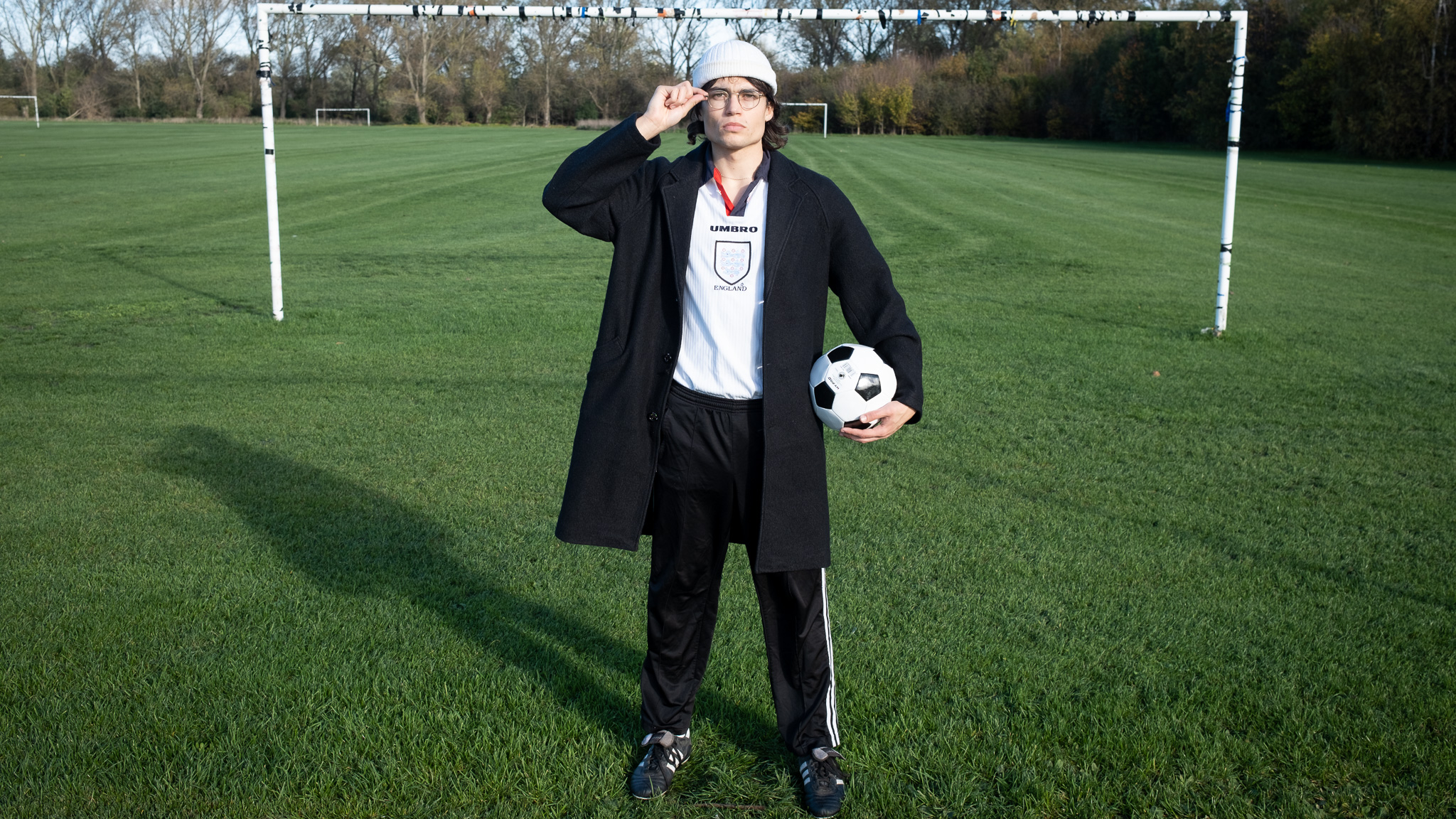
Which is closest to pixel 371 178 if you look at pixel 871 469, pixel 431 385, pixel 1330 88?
pixel 431 385

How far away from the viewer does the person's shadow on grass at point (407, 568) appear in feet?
11.5

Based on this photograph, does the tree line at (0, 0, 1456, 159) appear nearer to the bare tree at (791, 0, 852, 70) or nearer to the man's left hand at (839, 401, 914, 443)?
the bare tree at (791, 0, 852, 70)

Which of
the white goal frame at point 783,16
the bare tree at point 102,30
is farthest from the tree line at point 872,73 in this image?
the white goal frame at point 783,16

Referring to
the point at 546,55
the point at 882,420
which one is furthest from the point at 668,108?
the point at 546,55

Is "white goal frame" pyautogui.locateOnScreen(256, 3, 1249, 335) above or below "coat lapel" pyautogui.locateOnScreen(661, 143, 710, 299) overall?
above

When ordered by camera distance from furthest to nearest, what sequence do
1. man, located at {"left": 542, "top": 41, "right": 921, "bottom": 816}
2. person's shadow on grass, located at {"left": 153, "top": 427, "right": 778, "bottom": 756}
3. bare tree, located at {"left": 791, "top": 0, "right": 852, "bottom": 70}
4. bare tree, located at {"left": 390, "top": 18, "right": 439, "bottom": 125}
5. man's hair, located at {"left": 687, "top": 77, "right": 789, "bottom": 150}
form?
bare tree, located at {"left": 791, "top": 0, "right": 852, "bottom": 70}, bare tree, located at {"left": 390, "top": 18, "right": 439, "bottom": 125}, person's shadow on grass, located at {"left": 153, "top": 427, "right": 778, "bottom": 756}, man's hair, located at {"left": 687, "top": 77, "right": 789, "bottom": 150}, man, located at {"left": 542, "top": 41, "right": 921, "bottom": 816}

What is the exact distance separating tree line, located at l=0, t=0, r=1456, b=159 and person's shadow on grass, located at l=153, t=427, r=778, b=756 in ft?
121

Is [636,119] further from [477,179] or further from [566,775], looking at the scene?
[477,179]

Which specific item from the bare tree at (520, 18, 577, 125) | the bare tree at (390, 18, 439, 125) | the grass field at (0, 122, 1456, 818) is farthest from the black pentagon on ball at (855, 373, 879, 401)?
the bare tree at (390, 18, 439, 125)

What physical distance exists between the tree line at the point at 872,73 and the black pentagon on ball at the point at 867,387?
39.4 m

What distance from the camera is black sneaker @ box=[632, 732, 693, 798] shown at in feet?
9.75

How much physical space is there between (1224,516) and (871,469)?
1.83 meters

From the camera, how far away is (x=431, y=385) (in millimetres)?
7852

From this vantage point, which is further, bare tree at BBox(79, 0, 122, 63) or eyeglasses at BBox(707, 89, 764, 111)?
bare tree at BBox(79, 0, 122, 63)
